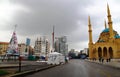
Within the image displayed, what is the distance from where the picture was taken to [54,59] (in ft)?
133

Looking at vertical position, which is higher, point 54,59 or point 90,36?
point 90,36

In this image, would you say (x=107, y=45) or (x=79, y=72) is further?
(x=107, y=45)

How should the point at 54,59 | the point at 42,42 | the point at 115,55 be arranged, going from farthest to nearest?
the point at 42,42 < the point at 115,55 < the point at 54,59

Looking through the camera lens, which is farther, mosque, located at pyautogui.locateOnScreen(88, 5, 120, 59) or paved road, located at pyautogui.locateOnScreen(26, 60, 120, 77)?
mosque, located at pyautogui.locateOnScreen(88, 5, 120, 59)

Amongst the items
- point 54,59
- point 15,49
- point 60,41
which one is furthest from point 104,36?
point 15,49

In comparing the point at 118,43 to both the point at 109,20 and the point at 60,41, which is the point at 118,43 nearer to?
the point at 109,20

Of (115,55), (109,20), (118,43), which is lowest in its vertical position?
(115,55)

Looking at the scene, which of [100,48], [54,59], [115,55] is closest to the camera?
[54,59]

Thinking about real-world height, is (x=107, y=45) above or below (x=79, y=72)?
above

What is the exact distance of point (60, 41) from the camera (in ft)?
359

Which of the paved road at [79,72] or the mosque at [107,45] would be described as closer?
the paved road at [79,72]

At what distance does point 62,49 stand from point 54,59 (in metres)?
71.5

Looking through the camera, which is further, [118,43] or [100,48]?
[100,48]

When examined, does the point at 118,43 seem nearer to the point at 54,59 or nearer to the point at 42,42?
the point at 54,59
